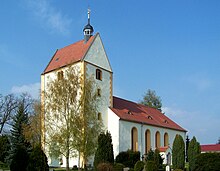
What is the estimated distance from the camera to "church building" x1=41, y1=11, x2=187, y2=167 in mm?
34375

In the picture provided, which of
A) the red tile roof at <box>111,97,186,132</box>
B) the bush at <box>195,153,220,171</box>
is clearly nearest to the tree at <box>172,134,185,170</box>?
the bush at <box>195,153,220,171</box>

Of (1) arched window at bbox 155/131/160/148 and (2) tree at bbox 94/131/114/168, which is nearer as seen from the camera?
(2) tree at bbox 94/131/114/168

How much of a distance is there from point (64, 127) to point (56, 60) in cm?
1225

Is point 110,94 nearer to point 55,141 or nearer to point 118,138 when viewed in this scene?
point 118,138

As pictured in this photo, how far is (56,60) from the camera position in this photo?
122 feet

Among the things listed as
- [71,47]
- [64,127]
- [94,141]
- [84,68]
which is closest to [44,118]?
[64,127]

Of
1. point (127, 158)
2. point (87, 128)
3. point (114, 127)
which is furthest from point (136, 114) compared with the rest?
point (87, 128)

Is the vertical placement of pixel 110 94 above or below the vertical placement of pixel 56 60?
below

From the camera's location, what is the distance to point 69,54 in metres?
36.4

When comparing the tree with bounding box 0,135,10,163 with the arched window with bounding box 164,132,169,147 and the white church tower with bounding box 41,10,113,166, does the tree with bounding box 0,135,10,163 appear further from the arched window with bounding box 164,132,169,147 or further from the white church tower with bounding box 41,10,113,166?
the arched window with bounding box 164,132,169,147

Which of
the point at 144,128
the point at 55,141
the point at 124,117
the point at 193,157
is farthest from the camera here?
the point at 144,128

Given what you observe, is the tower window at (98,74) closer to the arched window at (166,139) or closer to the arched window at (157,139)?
the arched window at (157,139)

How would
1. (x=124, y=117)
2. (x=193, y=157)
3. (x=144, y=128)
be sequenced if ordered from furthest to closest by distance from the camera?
(x=144, y=128) → (x=124, y=117) → (x=193, y=157)

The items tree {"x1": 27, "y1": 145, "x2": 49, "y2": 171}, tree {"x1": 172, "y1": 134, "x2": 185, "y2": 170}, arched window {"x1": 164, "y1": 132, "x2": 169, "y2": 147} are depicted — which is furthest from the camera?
arched window {"x1": 164, "y1": 132, "x2": 169, "y2": 147}
